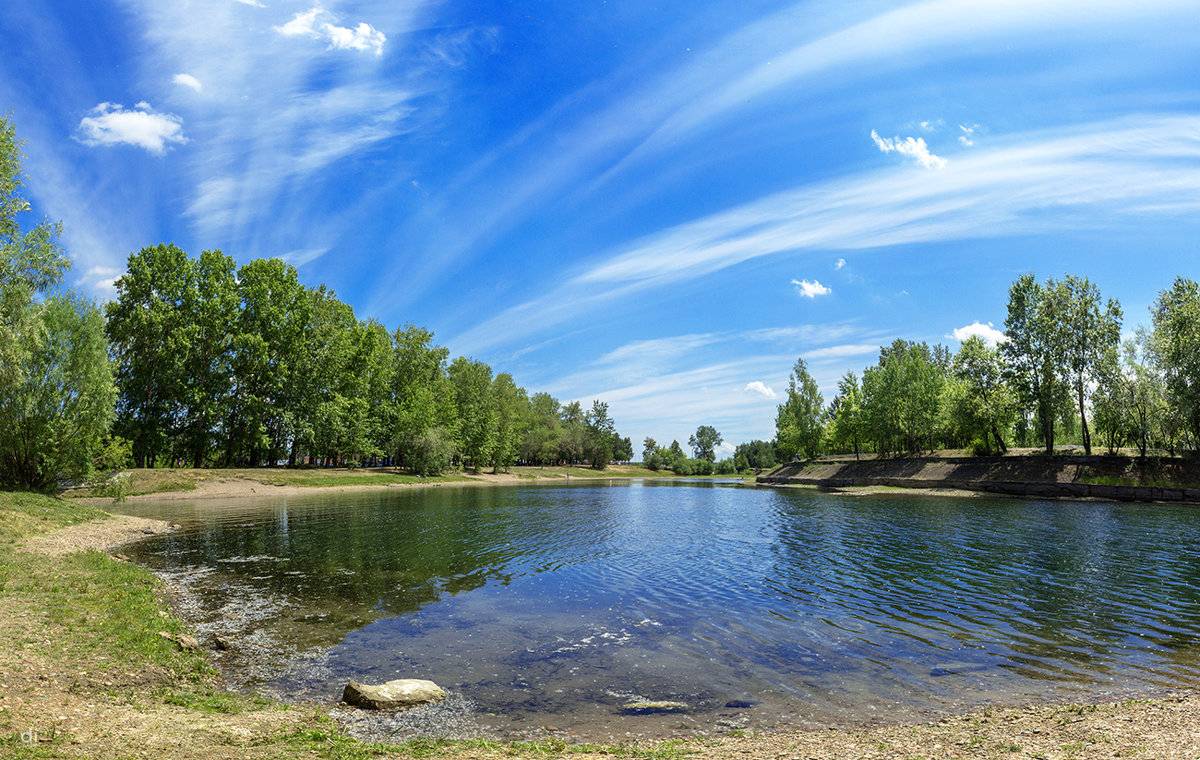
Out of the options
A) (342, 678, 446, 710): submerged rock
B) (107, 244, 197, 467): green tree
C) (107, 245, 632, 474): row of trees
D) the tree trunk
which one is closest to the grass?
(342, 678, 446, 710): submerged rock

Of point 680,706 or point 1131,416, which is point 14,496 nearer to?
point 680,706

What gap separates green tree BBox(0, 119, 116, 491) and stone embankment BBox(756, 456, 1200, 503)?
86434 millimetres

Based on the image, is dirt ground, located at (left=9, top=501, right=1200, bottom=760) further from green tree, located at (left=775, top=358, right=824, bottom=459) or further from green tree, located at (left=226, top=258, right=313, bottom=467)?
green tree, located at (left=775, top=358, right=824, bottom=459)

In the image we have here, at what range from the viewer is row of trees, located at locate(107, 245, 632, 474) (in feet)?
214

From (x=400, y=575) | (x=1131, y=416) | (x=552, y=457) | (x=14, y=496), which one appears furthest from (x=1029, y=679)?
(x=552, y=457)

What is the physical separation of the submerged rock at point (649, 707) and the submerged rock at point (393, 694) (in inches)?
141

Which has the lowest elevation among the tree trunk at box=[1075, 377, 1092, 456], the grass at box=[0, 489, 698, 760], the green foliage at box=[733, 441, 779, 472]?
the green foliage at box=[733, 441, 779, 472]

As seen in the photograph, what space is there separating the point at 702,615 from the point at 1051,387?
77.0 m

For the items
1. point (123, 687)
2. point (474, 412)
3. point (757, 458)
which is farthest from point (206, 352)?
point (757, 458)

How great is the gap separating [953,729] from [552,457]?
153 m

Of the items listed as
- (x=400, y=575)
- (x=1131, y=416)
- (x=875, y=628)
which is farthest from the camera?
(x=1131, y=416)

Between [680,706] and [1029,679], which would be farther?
[1029,679]

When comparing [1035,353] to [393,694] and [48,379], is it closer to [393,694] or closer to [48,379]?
[393,694]

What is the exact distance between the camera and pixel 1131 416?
60062mm
